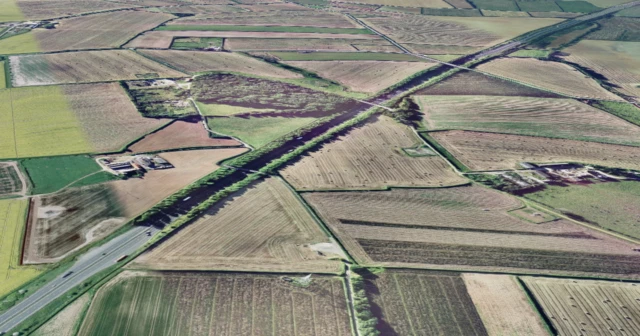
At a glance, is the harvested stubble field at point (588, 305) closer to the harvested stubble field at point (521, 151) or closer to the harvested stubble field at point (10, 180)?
the harvested stubble field at point (521, 151)

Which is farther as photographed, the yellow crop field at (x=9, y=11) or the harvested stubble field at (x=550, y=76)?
the yellow crop field at (x=9, y=11)

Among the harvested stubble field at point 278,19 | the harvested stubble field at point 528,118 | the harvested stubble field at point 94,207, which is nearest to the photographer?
the harvested stubble field at point 94,207

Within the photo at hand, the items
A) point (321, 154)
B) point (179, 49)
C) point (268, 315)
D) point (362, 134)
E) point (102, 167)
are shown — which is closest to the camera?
point (268, 315)

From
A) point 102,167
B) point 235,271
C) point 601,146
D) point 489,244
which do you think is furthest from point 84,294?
point 601,146

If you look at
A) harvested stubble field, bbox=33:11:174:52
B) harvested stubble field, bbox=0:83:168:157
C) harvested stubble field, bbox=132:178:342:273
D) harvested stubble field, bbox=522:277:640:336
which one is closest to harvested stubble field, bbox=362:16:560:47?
harvested stubble field, bbox=33:11:174:52

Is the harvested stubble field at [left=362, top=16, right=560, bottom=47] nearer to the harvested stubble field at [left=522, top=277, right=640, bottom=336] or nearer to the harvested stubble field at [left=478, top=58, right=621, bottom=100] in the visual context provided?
the harvested stubble field at [left=478, top=58, right=621, bottom=100]

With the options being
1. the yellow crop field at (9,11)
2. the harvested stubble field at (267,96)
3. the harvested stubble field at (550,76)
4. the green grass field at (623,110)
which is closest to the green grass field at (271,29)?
the yellow crop field at (9,11)

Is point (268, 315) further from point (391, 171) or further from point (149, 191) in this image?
point (391, 171)
